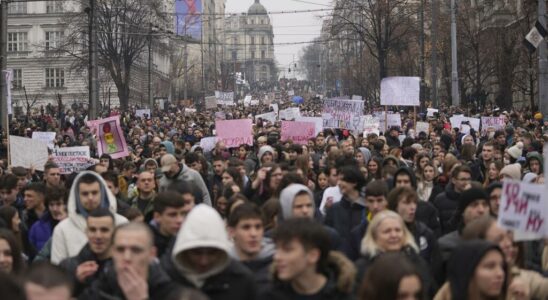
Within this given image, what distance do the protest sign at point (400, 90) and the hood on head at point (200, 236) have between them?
19442mm

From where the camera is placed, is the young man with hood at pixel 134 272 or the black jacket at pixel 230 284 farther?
the black jacket at pixel 230 284

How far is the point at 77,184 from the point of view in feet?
27.3

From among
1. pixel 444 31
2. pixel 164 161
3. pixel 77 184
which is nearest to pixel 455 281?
pixel 77 184

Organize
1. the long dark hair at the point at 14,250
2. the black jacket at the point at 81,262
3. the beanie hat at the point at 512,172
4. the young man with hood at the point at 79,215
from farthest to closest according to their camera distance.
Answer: the beanie hat at the point at 512,172, the young man with hood at the point at 79,215, the long dark hair at the point at 14,250, the black jacket at the point at 81,262

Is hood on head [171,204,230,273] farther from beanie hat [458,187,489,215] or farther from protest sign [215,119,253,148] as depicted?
protest sign [215,119,253,148]

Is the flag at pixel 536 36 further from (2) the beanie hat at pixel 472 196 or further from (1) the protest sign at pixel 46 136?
(2) the beanie hat at pixel 472 196

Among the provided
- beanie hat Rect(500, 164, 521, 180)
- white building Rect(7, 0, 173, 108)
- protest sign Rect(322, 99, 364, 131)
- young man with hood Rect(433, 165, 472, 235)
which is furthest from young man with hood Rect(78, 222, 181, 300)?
white building Rect(7, 0, 173, 108)

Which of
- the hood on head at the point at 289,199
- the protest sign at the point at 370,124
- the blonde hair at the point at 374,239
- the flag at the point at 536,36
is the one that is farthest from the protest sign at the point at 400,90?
the blonde hair at the point at 374,239

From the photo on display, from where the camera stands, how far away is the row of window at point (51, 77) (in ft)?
264

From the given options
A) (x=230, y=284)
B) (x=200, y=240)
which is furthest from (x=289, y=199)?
(x=200, y=240)

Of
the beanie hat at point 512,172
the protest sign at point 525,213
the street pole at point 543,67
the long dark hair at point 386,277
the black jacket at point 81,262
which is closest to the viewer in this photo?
the long dark hair at point 386,277

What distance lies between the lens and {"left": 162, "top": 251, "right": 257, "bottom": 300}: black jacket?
18.6ft

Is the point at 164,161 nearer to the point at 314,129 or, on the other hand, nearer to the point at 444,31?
the point at 314,129

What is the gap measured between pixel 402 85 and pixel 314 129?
459 centimetres
